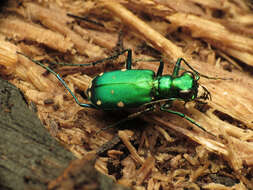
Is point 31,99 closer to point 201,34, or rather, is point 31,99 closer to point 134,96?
point 134,96

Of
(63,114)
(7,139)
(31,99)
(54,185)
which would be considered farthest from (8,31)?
(54,185)

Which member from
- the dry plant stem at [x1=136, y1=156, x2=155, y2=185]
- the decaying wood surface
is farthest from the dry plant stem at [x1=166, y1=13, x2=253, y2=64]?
the dry plant stem at [x1=136, y1=156, x2=155, y2=185]

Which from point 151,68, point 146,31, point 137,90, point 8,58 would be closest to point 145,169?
point 137,90

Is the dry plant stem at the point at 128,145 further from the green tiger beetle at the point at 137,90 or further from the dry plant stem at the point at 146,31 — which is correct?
the dry plant stem at the point at 146,31

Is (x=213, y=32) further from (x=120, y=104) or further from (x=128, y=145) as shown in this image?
(x=128, y=145)

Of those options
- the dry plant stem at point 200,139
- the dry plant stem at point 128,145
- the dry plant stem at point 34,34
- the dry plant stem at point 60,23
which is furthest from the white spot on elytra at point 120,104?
the dry plant stem at point 34,34
